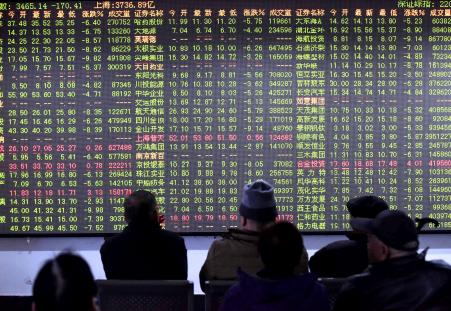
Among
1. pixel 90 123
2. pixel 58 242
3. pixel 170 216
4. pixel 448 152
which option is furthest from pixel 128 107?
pixel 448 152

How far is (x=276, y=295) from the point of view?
5.51 feet

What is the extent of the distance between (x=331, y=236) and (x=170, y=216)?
1.05 meters

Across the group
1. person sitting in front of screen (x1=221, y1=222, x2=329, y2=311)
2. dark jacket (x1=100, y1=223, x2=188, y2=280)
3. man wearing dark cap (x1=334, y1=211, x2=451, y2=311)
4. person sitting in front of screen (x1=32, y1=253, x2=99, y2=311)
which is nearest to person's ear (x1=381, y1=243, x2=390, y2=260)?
man wearing dark cap (x1=334, y1=211, x2=451, y2=311)

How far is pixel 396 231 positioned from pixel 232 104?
217 cm

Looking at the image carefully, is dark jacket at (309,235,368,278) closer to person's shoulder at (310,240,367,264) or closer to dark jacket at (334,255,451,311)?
person's shoulder at (310,240,367,264)

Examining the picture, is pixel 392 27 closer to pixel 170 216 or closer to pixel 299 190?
pixel 299 190

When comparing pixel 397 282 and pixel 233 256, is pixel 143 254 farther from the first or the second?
pixel 397 282

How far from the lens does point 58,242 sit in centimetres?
410

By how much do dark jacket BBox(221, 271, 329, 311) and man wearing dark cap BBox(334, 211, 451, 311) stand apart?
0.15m

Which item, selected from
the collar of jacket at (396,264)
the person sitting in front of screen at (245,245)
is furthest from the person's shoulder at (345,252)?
the collar of jacket at (396,264)

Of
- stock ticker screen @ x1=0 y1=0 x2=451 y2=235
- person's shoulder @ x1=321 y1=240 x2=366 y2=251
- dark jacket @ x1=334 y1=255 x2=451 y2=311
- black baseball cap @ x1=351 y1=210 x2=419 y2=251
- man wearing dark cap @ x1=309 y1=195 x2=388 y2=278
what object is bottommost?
man wearing dark cap @ x1=309 y1=195 x2=388 y2=278

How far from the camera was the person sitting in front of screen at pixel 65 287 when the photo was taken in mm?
1140

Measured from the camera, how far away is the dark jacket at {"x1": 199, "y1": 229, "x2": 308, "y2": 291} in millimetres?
2439

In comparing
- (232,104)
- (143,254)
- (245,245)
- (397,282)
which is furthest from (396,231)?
(232,104)
